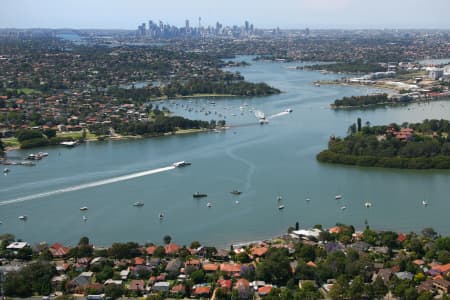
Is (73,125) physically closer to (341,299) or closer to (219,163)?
(219,163)

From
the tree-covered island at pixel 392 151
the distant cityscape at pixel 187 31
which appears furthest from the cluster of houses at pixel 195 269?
the distant cityscape at pixel 187 31

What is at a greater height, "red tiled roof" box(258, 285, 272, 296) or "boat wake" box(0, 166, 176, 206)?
"red tiled roof" box(258, 285, 272, 296)

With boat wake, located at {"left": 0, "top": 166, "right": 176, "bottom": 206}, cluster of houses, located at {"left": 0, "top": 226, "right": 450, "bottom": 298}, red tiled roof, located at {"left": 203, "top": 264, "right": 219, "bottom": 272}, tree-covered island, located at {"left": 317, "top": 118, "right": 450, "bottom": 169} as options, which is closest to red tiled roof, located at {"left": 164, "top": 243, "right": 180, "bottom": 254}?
cluster of houses, located at {"left": 0, "top": 226, "right": 450, "bottom": 298}

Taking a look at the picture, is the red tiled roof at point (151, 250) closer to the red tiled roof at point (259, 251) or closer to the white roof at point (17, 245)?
the red tiled roof at point (259, 251)

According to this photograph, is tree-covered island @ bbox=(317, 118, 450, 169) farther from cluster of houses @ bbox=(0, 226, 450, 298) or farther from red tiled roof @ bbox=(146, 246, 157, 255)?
red tiled roof @ bbox=(146, 246, 157, 255)

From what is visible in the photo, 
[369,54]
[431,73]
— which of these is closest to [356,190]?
[431,73]

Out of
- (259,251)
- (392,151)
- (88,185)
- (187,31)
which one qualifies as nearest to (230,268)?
(259,251)
